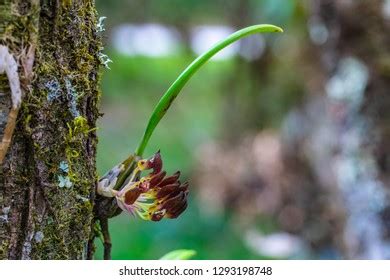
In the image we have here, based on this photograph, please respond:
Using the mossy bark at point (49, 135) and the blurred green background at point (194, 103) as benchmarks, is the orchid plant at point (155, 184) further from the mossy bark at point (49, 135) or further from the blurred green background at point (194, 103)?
the blurred green background at point (194, 103)

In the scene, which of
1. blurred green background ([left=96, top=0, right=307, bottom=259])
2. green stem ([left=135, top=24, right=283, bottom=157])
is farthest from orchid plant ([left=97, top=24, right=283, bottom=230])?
blurred green background ([left=96, top=0, right=307, bottom=259])

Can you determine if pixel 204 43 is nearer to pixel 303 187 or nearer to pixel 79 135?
pixel 303 187

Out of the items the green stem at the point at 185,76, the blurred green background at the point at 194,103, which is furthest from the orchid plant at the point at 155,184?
the blurred green background at the point at 194,103

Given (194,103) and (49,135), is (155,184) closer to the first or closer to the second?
(49,135)

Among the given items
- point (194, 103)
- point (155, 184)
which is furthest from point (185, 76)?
point (194, 103)

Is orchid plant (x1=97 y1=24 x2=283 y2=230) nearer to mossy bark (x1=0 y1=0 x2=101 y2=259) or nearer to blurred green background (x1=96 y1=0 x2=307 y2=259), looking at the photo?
mossy bark (x1=0 y1=0 x2=101 y2=259)
